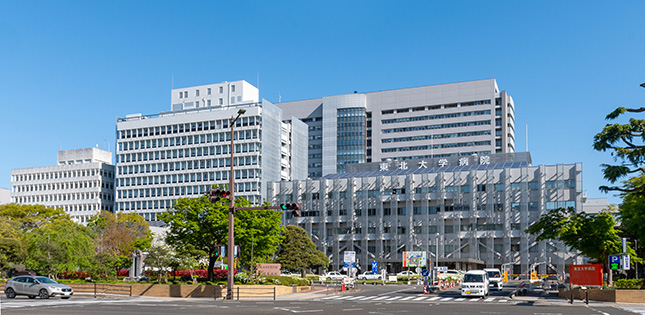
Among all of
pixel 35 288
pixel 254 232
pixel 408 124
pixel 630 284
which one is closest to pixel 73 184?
pixel 408 124

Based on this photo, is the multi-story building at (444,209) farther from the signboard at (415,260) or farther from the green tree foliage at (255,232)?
the green tree foliage at (255,232)

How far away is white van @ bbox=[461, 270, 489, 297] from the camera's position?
4603 centimetres

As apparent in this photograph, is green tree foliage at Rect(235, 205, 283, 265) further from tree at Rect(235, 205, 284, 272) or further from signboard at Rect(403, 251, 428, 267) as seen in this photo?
signboard at Rect(403, 251, 428, 267)

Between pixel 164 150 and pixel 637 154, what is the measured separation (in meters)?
120

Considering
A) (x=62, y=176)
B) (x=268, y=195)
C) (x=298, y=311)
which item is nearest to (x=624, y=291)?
(x=298, y=311)

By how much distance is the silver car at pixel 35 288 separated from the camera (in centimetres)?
3991

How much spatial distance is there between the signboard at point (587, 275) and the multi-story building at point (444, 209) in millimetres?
64961

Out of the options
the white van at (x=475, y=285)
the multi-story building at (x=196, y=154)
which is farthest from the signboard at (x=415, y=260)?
the multi-story building at (x=196, y=154)

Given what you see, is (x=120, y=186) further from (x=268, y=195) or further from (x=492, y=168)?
(x=492, y=168)

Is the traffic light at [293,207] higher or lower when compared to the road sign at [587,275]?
higher

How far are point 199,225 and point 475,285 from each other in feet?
76.7

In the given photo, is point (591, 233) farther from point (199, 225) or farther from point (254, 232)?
point (199, 225)

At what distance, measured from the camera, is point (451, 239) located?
11956cm

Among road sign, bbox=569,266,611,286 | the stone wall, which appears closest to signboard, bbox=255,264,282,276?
road sign, bbox=569,266,611,286
